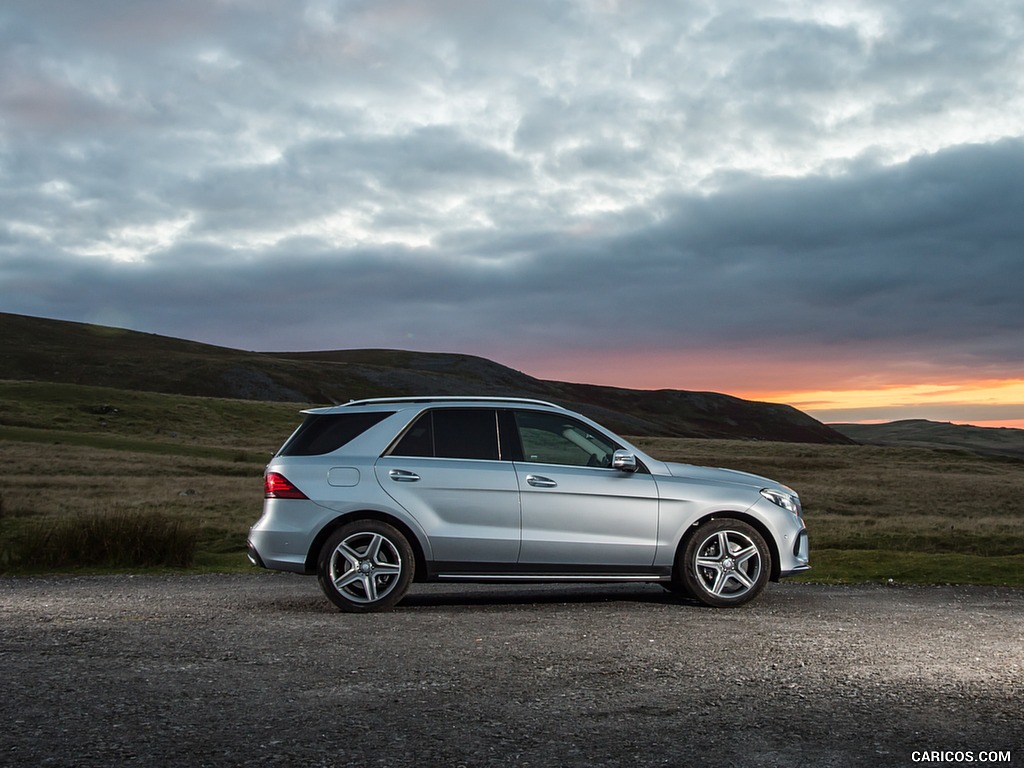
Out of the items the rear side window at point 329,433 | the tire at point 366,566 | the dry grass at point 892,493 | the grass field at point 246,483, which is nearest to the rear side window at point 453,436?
the rear side window at point 329,433

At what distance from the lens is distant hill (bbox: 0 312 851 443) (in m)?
144

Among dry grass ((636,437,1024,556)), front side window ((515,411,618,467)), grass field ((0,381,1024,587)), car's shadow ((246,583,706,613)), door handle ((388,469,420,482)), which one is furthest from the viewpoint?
dry grass ((636,437,1024,556))

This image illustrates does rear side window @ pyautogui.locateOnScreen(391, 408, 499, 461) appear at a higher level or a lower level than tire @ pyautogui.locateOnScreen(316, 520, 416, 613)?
higher

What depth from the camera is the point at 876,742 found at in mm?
4988

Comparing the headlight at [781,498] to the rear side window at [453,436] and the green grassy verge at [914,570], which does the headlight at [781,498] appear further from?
the green grassy verge at [914,570]

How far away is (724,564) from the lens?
31.5 feet

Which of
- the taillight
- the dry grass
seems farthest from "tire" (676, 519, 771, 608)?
the dry grass

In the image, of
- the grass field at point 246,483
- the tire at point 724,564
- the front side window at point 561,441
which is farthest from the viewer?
the grass field at point 246,483

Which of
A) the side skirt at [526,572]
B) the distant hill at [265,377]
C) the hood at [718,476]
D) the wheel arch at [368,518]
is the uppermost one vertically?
the distant hill at [265,377]

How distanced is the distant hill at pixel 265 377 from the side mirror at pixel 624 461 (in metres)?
134

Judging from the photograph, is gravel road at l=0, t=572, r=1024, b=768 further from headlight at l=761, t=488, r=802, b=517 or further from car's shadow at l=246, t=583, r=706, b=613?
headlight at l=761, t=488, r=802, b=517

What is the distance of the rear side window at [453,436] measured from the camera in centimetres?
955

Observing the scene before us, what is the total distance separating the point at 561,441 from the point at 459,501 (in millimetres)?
1155

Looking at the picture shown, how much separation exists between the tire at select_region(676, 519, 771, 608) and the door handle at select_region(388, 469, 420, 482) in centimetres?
256
